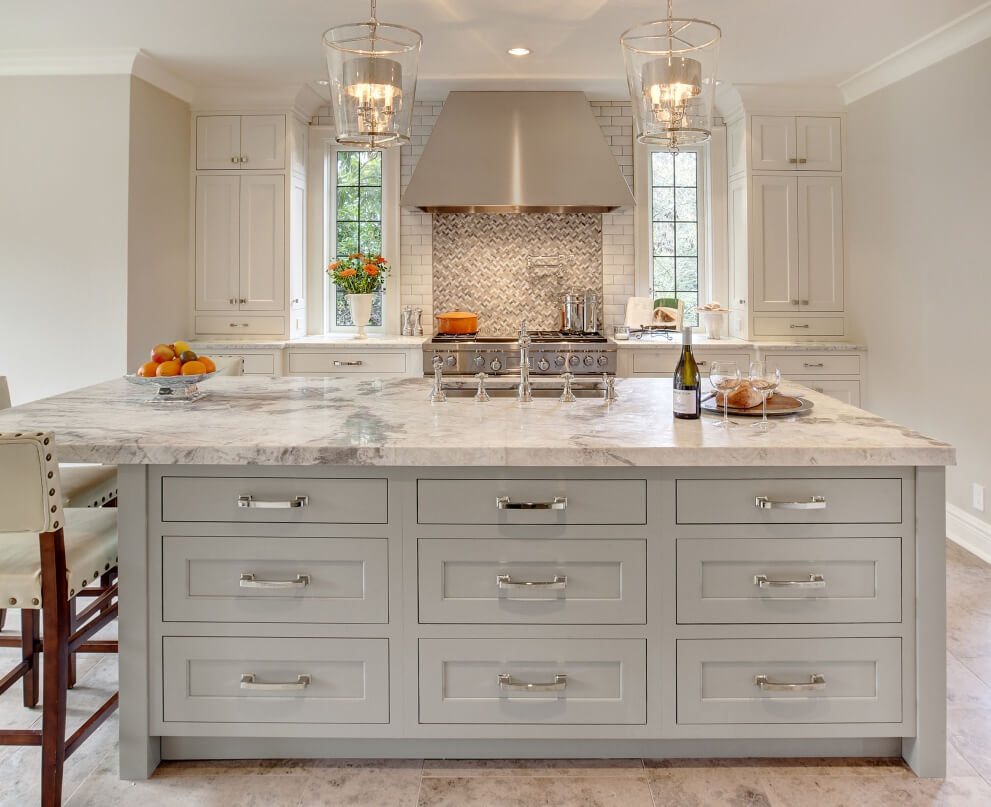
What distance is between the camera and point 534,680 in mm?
2076

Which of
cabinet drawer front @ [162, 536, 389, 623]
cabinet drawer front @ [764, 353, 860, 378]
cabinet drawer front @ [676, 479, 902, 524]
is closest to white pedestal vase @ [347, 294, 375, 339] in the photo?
cabinet drawer front @ [764, 353, 860, 378]

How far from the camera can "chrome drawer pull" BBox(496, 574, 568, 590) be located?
80.0 inches

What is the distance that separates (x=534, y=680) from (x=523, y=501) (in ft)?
1.57

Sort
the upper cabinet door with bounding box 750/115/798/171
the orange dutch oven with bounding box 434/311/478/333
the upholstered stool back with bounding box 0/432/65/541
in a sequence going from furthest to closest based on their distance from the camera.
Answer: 1. the orange dutch oven with bounding box 434/311/478/333
2. the upper cabinet door with bounding box 750/115/798/171
3. the upholstered stool back with bounding box 0/432/65/541

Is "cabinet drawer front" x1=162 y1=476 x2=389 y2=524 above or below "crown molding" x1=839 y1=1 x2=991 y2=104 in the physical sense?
below

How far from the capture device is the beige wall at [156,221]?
4645mm

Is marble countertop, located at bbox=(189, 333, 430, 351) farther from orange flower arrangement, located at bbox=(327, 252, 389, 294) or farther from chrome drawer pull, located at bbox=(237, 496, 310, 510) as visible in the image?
chrome drawer pull, located at bbox=(237, 496, 310, 510)

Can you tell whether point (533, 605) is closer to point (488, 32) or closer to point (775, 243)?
point (488, 32)

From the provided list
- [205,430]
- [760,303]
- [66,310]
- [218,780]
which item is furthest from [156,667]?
[760,303]

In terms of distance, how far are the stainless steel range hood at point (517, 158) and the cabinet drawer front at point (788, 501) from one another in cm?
346

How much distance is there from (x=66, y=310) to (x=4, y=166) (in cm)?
88

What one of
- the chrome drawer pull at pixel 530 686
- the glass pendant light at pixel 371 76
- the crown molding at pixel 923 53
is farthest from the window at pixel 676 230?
the chrome drawer pull at pixel 530 686

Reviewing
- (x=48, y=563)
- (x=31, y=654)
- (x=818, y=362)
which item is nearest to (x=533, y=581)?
(x=48, y=563)

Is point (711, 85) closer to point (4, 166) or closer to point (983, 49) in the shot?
point (983, 49)
